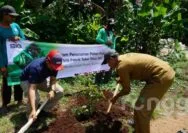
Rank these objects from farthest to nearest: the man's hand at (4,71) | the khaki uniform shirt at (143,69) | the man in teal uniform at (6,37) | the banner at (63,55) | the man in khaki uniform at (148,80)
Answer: the banner at (63,55), the man's hand at (4,71), the man in teal uniform at (6,37), the man in khaki uniform at (148,80), the khaki uniform shirt at (143,69)

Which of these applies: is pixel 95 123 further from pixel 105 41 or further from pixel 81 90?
pixel 105 41

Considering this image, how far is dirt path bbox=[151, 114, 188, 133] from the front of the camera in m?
8.09

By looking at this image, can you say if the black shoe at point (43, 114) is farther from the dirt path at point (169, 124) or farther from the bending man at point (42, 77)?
the dirt path at point (169, 124)

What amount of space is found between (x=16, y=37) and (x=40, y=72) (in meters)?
1.35

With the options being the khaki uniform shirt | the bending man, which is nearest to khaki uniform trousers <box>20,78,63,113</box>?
the bending man

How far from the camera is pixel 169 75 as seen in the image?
6898mm

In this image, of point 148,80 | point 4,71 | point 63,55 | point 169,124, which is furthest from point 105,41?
point 148,80

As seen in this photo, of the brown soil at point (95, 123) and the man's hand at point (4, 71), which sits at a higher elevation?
the man's hand at point (4, 71)

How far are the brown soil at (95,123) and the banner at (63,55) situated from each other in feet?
3.77

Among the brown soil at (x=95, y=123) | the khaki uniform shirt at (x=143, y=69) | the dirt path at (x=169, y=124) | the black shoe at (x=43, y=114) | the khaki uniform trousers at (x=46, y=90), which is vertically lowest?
the dirt path at (x=169, y=124)

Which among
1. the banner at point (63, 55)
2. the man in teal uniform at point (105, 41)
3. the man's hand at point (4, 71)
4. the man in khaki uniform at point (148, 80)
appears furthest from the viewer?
the man in teal uniform at point (105, 41)

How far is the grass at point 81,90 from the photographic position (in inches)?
300

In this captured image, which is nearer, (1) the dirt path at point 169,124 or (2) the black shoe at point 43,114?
(2) the black shoe at point 43,114

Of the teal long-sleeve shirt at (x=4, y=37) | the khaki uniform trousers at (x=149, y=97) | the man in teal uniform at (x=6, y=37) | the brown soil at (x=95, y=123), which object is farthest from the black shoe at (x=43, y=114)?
the khaki uniform trousers at (x=149, y=97)
